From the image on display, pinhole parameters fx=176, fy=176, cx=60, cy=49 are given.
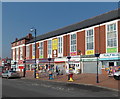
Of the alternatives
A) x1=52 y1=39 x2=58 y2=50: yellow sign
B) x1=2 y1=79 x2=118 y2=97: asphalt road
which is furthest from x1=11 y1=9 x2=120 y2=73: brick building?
x1=2 y1=79 x2=118 y2=97: asphalt road

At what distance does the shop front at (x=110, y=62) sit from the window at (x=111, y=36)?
1.53m

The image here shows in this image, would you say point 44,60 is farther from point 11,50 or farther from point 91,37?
point 11,50

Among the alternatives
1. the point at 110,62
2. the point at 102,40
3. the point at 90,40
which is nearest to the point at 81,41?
the point at 90,40

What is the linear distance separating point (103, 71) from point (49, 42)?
16.4 m

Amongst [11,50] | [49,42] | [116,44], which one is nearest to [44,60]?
[49,42]

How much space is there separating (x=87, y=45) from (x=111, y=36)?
16.6 ft

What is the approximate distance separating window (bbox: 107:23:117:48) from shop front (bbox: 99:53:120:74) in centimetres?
153

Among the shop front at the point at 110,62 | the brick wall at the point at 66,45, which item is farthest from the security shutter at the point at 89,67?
the brick wall at the point at 66,45

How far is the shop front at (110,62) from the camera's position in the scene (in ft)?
82.1

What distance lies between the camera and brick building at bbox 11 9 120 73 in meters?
26.0

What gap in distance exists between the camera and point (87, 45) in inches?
1190

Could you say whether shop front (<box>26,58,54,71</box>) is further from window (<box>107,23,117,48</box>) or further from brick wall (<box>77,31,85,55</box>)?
window (<box>107,23,117,48</box>)

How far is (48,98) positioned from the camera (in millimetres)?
9586

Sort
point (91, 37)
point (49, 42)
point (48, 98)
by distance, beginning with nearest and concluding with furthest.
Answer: point (48, 98) → point (91, 37) → point (49, 42)
